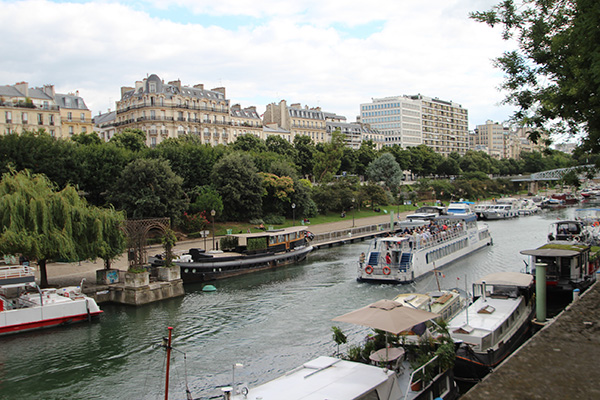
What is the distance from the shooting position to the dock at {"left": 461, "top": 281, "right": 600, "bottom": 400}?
845 cm

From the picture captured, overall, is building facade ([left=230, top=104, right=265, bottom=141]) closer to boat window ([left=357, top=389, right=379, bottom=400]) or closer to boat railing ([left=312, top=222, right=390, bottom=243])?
boat railing ([left=312, top=222, right=390, bottom=243])

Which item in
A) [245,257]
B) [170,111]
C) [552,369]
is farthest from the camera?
[170,111]

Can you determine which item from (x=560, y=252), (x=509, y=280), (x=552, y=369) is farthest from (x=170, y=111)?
(x=552, y=369)

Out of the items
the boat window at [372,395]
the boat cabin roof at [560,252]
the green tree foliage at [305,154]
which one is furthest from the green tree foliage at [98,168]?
the green tree foliage at [305,154]

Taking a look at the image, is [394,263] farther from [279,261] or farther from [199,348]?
[199,348]

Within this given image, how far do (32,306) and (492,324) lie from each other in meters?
21.1

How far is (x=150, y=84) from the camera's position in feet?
308

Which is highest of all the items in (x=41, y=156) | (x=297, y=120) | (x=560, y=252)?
(x=297, y=120)

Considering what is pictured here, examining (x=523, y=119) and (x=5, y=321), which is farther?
(x=5, y=321)

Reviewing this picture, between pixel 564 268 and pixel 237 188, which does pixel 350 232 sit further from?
pixel 564 268

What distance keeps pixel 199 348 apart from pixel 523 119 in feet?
52.6

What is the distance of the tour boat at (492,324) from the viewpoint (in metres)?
16.8

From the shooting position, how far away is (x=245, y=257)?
3891cm

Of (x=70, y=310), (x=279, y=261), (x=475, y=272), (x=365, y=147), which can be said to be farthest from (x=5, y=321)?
(x=365, y=147)
